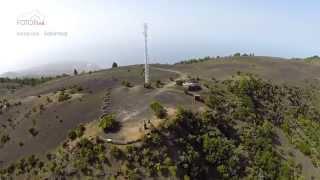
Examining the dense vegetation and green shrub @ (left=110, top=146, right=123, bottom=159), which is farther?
green shrub @ (left=110, top=146, right=123, bottom=159)

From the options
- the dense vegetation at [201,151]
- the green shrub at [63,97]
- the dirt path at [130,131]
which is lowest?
Answer: the dense vegetation at [201,151]

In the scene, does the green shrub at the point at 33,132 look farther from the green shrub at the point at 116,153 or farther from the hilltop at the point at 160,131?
the green shrub at the point at 116,153

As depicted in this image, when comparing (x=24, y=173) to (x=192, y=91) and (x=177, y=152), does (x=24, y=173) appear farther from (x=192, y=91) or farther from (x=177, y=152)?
(x=192, y=91)

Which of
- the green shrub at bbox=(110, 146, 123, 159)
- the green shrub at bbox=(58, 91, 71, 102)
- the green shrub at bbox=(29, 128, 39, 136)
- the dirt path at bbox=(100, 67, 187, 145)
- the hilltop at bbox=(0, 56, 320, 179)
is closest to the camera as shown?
the green shrub at bbox=(110, 146, 123, 159)

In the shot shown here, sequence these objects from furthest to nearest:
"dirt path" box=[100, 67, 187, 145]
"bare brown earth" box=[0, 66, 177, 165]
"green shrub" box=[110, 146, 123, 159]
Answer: "bare brown earth" box=[0, 66, 177, 165]
"dirt path" box=[100, 67, 187, 145]
"green shrub" box=[110, 146, 123, 159]

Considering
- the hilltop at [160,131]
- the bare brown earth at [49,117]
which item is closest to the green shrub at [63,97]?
the hilltop at [160,131]

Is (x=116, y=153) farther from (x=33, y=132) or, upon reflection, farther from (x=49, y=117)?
(x=49, y=117)

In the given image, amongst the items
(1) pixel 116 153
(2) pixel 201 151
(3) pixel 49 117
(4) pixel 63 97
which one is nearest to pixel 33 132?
(3) pixel 49 117

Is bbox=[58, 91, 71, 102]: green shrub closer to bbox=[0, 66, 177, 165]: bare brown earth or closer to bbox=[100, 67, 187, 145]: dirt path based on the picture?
bbox=[0, 66, 177, 165]: bare brown earth

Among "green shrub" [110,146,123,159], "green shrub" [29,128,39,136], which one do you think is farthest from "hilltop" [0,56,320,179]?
"green shrub" [110,146,123,159]
